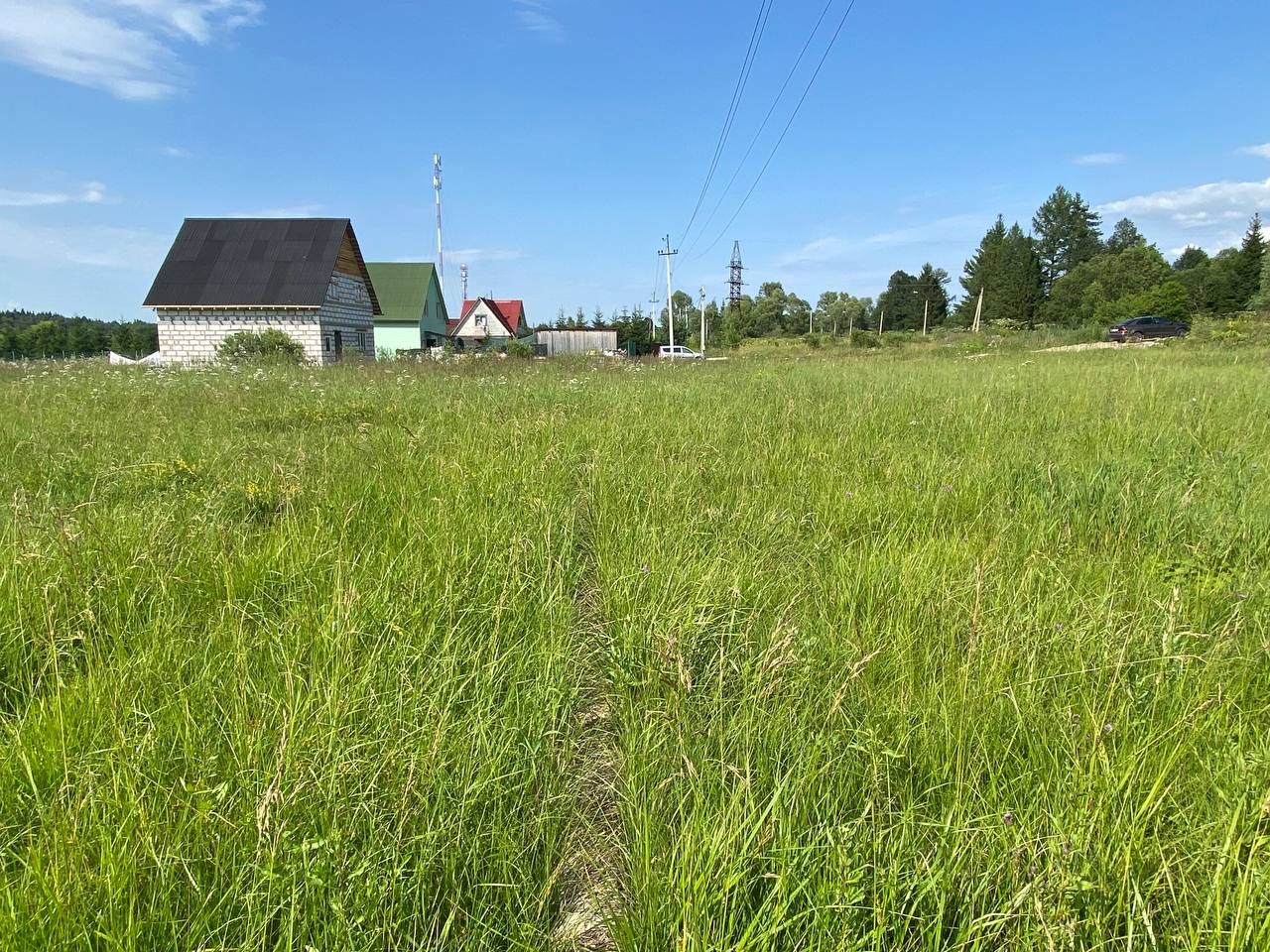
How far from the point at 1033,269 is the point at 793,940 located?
73768 mm

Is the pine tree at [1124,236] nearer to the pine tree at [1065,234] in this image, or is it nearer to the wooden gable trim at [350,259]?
the pine tree at [1065,234]

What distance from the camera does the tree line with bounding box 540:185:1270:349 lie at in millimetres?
47812

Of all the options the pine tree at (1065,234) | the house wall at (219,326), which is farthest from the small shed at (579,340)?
the pine tree at (1065,234)

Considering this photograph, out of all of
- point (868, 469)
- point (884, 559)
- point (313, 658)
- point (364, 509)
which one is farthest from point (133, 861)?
point (868, 469)

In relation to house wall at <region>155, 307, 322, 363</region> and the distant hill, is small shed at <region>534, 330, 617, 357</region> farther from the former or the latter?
the distant hill

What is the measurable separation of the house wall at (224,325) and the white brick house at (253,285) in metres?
0.04

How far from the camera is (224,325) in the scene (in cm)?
2441

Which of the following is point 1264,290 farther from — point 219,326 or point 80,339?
point 80,339

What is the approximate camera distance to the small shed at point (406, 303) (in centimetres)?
4012

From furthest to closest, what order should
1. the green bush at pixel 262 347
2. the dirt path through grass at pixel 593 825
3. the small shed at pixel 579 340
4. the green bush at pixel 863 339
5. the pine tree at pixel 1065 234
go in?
the pine tree at pixel 1065 234, the small shed at pixel 579 340, the green bush at pixel 863 339, the green bush at pixel 262 347, the dirt path through grass at pixel 593 825

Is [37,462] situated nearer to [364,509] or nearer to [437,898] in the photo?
[364,509]

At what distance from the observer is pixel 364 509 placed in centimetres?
303

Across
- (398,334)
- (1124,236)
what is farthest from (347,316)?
(1124,236)

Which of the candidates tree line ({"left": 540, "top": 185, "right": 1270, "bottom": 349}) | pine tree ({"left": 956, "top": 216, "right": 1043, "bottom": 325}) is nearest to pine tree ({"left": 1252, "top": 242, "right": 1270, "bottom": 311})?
tree line ({"left": 540, "top": 185, "right": 1270, "bottom": 349})
